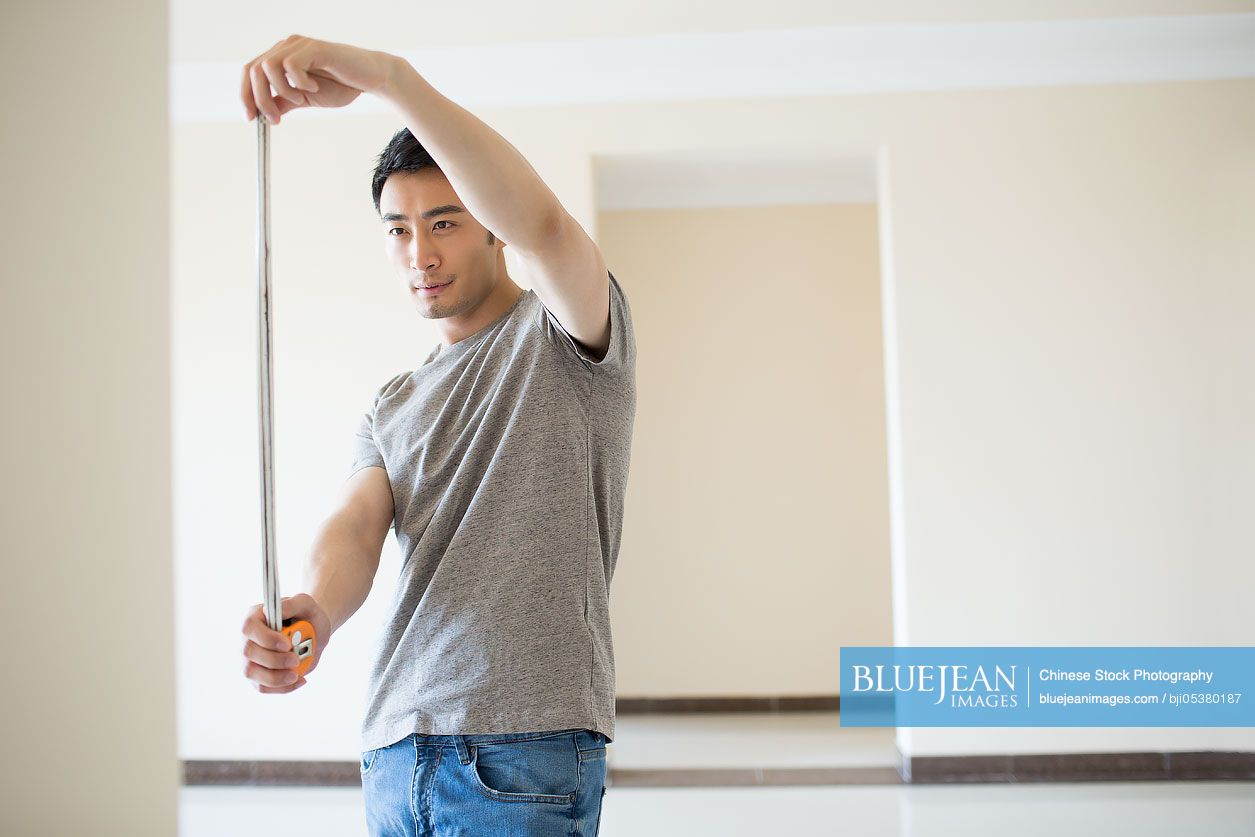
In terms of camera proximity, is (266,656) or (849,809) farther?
(849,809)

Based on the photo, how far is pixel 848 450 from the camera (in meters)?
4.66

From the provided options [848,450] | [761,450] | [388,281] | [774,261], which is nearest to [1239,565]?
[848,450]

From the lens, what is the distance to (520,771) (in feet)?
2.49

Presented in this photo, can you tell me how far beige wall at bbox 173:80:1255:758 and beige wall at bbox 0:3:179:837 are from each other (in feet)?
10.1

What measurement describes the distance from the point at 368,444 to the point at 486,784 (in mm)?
338

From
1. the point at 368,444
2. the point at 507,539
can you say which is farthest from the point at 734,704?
the point at 507,539

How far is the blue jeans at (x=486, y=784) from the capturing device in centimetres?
75

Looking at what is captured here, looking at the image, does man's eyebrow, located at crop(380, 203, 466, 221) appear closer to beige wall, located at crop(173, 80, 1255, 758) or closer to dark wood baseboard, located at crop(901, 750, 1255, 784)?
beige wall, located at crop(173, 80, 1255, 758)

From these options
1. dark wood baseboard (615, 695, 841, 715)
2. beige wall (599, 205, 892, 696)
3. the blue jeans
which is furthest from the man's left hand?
dark wood baseboard (615, 695, 841, 715)

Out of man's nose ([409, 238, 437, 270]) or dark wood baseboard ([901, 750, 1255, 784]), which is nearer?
man's nose ([409, 238, 437, 270])

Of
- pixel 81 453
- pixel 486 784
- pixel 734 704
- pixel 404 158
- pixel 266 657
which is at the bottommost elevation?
pixel 734 704

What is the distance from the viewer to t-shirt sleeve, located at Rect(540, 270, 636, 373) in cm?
85

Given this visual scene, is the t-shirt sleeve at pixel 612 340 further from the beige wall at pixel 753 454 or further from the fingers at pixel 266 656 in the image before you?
the beige wall at pixel 753 454

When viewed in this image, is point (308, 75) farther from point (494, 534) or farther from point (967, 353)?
point (967, 353)
